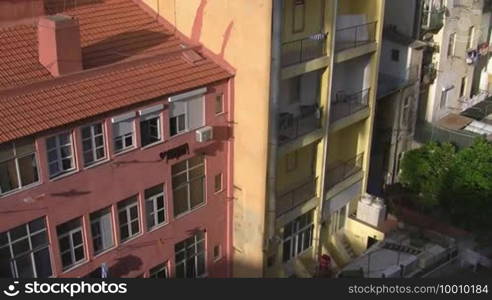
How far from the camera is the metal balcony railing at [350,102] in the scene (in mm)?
26281

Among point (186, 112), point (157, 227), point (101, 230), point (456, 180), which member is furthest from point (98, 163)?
point (456, 180)

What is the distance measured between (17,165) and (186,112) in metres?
6.36

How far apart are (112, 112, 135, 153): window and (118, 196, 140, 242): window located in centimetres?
205

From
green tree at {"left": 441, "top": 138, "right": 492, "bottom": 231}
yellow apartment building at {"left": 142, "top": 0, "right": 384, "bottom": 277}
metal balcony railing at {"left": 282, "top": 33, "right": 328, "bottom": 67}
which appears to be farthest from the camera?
green tree at {"left": 441, "top": 138, "right": 492, "bottom": 231}

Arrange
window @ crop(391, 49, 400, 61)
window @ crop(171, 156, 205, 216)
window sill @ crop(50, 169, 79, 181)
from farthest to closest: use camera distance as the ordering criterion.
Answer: window @ crop(391, 49, 400, 61), window @ crop(171, 156, 205, 216), window sill @ crop(50, 169, 79, 181)

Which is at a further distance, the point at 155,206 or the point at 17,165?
the point at 155,206

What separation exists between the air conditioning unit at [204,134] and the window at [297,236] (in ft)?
18.7

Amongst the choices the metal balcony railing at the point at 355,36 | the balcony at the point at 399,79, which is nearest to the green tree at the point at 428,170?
the balcony at the point at 399,79

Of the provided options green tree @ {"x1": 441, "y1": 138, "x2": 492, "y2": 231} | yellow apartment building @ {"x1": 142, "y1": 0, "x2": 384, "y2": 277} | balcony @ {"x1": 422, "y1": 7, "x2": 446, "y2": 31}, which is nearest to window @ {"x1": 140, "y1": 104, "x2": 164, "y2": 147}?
yellow apartment building @ {"x1": 142, "y1": 0, "x2": 384, "y2": 277}

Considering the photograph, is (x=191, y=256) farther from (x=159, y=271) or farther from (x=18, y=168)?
(x=18, y=168)

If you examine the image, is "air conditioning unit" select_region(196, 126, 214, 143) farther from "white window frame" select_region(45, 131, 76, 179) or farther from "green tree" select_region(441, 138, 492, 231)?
"green tree" select_region(441, 138, 492, 231)

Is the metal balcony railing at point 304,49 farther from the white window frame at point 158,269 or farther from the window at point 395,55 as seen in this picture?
the window at point 395,55

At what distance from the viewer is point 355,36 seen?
82.9 feet

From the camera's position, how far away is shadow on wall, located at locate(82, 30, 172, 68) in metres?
20.9
